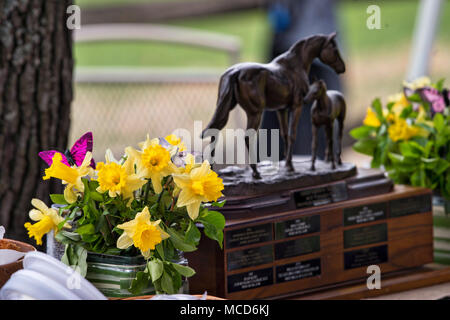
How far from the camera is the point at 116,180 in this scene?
1.00 meters

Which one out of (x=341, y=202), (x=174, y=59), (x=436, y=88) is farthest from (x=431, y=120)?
(x=174, y=59)

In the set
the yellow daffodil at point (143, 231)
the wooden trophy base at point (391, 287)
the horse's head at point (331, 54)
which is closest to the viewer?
the yellow daffodil at point (143, 231)

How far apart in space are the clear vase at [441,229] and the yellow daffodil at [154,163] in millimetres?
840

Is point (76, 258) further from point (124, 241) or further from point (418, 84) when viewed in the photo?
point (418, 84)

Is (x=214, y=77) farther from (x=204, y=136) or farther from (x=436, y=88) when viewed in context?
(x=204, y=136)

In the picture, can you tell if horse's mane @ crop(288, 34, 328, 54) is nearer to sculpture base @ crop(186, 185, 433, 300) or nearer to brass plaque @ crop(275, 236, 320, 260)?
sculpture base @ crop(186, 185, 433, 300)

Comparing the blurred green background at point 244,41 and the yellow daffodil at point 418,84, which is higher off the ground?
the blurred green background at point 244,41

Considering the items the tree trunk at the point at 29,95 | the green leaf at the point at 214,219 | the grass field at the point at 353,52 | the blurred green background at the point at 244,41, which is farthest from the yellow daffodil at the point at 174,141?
the blurred green background at the point at 244,41

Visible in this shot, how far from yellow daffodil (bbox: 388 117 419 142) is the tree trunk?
846 millimetres

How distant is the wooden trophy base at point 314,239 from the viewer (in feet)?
4.08

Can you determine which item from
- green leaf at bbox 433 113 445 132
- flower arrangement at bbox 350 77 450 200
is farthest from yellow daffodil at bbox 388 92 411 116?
green leaf at bbox 433 113 445 132

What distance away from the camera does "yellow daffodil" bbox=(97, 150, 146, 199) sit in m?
0.99

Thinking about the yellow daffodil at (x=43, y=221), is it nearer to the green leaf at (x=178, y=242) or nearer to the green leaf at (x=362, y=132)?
the green leaf at (x=178, y=242)

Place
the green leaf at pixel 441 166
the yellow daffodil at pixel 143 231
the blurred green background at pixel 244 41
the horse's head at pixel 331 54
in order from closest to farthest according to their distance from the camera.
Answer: the yellow daffodil at pixel 143 231, the horse's head at pixel 331 54, the green leaf at pixel 441 166, the blurred green background at pixel 244 41
